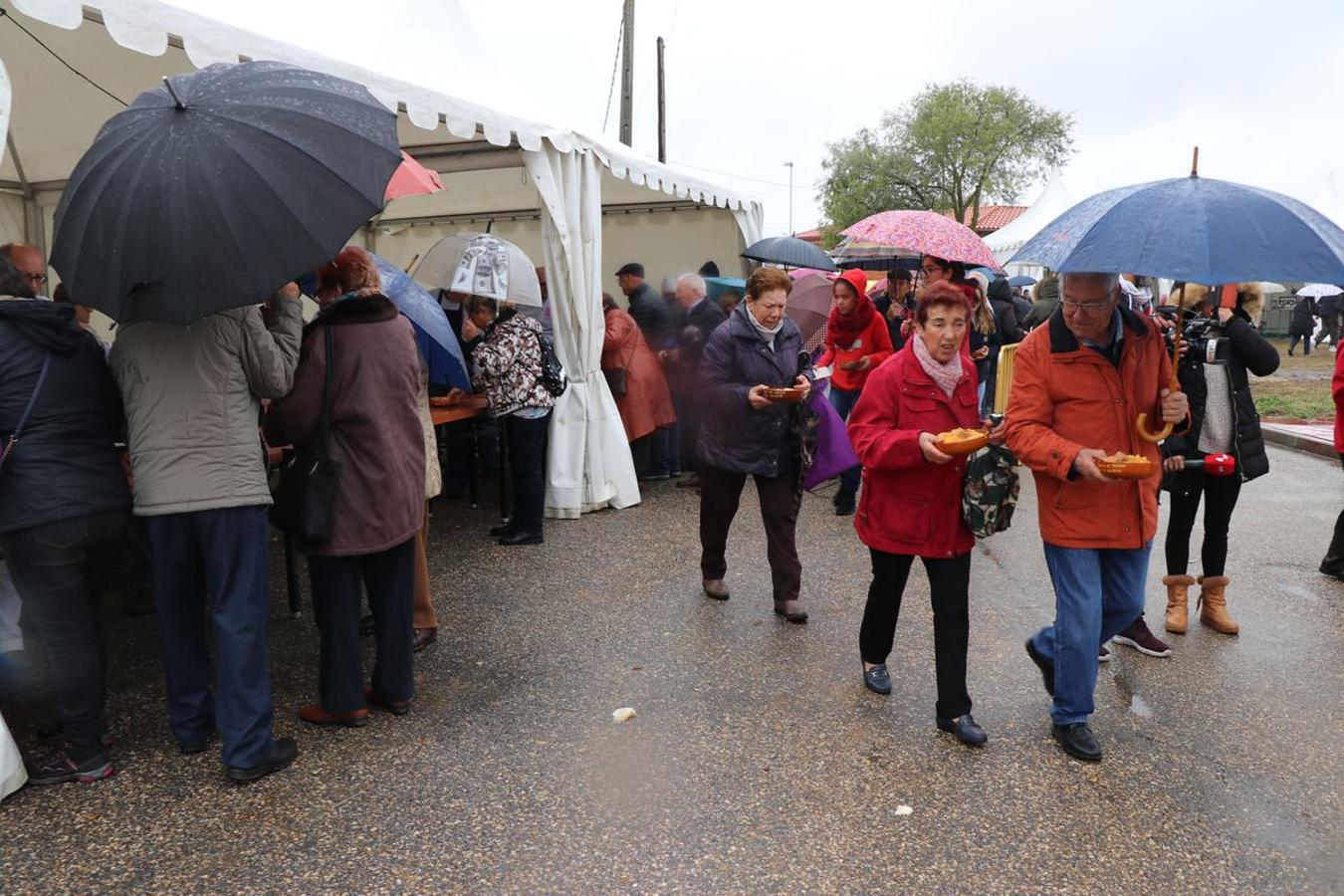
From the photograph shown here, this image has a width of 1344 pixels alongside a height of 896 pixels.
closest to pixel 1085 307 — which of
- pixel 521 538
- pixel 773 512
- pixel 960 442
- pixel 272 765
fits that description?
pixel 960 442

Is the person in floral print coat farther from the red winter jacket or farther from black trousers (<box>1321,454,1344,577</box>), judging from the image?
→ black trousers (<box>1321,454,1344,577</box>)

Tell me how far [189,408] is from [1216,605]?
4577mm

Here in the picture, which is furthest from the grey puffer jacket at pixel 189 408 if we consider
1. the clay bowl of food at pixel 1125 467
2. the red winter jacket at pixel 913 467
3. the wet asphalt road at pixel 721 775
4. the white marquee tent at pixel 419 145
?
the clay bowl of food at pixel 1125 467

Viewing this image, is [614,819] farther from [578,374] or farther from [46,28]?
[46,28]

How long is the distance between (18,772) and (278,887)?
43.4 inches

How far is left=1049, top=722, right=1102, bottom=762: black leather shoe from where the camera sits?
3301mm

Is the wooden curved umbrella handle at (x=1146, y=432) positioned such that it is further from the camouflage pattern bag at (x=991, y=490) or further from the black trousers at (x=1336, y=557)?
the black trousers at (x=1336, y=557)

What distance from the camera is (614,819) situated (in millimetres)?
2957

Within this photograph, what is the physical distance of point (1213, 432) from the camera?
4348 mm

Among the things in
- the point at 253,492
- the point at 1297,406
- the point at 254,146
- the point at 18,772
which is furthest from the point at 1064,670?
the point at 1297,406

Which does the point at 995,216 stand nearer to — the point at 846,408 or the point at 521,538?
the point at 846,408

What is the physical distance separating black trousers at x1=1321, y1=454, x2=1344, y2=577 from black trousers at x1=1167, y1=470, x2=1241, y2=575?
141 centimetres

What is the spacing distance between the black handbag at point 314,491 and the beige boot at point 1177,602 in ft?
12.6

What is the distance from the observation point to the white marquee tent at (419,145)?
425 cm
